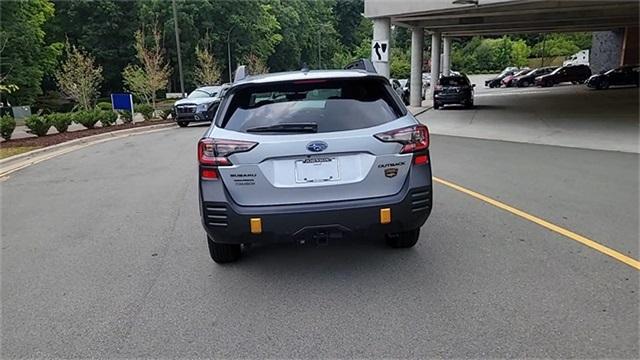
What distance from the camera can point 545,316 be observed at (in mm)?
3719

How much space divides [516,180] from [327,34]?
83.7 metres

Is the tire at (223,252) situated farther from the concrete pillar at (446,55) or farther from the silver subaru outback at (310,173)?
the concrete pillar at (446,55)

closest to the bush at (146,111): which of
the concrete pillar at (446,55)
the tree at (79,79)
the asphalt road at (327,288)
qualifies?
the tree at (79,79)

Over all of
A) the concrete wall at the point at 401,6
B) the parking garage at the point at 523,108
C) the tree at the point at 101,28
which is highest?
the tree at the point at 101,28

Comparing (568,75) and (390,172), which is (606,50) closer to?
(568,75)

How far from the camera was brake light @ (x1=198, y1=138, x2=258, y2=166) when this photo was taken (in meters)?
4.10

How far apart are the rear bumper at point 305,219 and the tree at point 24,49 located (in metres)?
37.7

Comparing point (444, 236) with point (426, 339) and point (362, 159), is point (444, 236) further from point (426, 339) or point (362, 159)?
point (426, 339)

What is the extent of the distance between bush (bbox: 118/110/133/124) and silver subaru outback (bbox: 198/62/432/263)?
20519 mm

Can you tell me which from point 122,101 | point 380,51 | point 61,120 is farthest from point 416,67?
point 61,120

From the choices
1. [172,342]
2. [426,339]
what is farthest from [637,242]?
[172,342]

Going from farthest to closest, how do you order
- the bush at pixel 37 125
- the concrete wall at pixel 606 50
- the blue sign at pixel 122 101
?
the concrete wall at pixel 606 50, the blue sign at pixel 122 101, the bush at pixel 37 125

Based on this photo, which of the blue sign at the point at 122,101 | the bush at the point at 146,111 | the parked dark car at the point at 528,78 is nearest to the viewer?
the blue sign at the point at 122,101

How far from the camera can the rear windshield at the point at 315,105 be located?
4.27m
